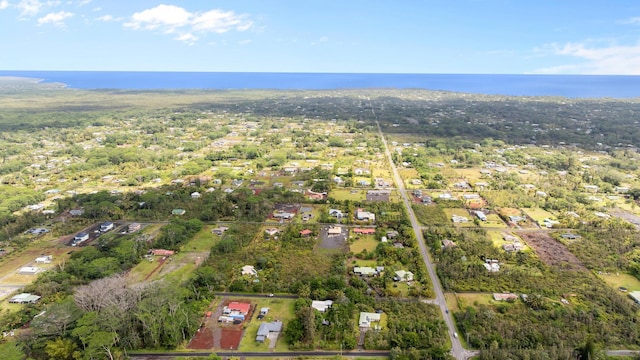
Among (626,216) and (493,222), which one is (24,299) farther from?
(626,216)

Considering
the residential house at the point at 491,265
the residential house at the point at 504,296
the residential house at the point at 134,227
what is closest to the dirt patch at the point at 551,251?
the residential house at the point at 491,265

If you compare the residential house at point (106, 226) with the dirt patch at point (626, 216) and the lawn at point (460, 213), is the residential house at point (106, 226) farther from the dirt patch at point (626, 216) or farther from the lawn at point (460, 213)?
the dirt patch at point (626, 216)

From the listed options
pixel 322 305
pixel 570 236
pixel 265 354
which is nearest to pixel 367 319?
pixel 322 305

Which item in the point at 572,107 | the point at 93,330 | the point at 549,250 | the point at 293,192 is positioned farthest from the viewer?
the point at 572,107

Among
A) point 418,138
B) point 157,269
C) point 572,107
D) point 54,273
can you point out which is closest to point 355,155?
point 418,138

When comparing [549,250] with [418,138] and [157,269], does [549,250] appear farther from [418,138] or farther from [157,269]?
[418,138]
